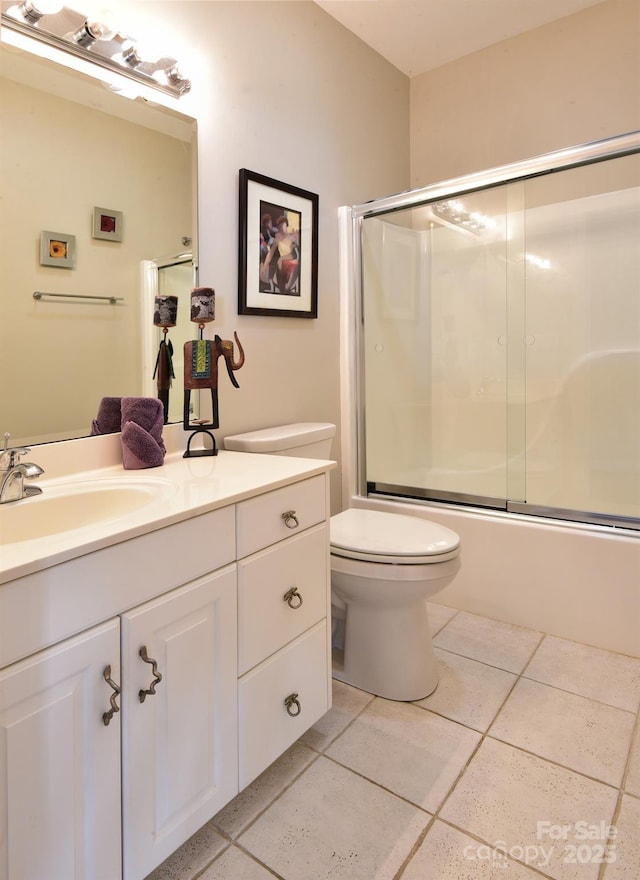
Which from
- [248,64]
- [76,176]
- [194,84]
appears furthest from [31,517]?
[248,64]

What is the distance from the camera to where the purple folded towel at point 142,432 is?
1.37 meters

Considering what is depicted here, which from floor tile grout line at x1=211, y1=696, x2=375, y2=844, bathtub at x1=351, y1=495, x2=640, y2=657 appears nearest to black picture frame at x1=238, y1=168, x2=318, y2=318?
bathtub at x1=351, y1=495, x2=640, y2=657

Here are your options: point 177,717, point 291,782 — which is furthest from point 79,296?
point 291,782

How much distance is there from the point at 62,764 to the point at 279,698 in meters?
0.55

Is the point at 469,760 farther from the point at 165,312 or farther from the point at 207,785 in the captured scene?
the point at 165,312

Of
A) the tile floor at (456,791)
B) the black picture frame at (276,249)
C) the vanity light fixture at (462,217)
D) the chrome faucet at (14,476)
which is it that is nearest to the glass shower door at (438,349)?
the vanity light fixture at (462,217)

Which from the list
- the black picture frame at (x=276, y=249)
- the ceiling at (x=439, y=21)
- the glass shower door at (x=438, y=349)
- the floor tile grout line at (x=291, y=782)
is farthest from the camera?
the glass shower door at (x=438, y=349)

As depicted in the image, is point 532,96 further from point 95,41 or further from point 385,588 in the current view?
point 385,588

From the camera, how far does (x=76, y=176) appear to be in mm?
1312

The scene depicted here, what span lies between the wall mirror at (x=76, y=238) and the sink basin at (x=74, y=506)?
0.71 feet

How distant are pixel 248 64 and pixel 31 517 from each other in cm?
168

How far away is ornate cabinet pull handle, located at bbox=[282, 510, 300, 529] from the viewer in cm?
122

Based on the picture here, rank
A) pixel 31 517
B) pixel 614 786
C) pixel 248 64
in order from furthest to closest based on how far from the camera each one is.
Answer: pixel 248 64 → pixel 614 786 → pixel 31 517

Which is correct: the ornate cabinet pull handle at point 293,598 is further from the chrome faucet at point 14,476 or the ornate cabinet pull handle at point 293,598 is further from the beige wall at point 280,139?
the beige wall at point 280,139
